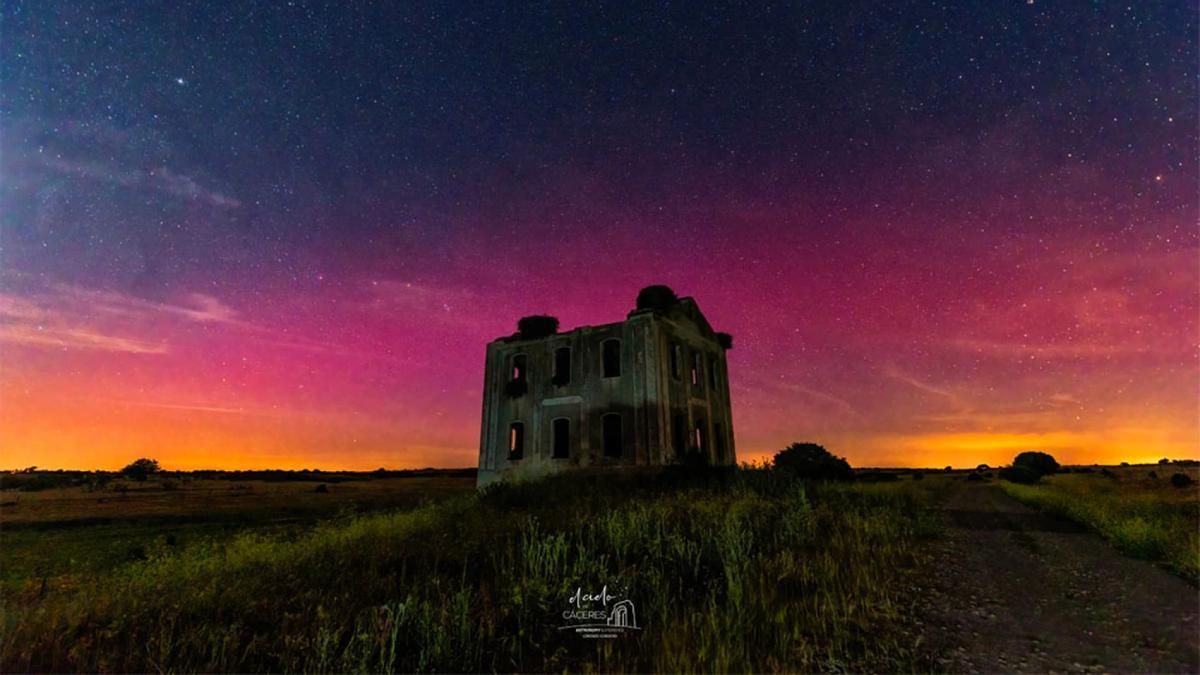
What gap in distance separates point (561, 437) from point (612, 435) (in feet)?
9.68

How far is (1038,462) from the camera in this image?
124ft

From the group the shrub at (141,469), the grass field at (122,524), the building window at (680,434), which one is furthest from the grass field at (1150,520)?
the shrub at (141,469)

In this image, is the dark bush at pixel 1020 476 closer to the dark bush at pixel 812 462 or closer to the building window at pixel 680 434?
the dark bush at pixel 812 462

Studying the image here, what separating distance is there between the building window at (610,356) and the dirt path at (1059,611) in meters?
15.2

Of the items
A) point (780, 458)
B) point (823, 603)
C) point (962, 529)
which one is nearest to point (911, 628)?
point (823, 603)

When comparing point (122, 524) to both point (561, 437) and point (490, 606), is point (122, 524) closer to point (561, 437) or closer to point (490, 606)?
point (561, 437)

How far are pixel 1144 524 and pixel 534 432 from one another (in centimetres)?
1973

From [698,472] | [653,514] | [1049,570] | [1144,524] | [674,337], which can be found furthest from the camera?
[674,337]

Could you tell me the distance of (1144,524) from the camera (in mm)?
7617

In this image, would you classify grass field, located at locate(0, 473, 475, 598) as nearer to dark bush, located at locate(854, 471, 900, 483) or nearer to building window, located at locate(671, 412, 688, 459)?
building window, located at locate(671, 412, 688, 459)

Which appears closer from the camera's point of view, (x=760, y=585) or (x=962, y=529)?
(x=760, y=585)

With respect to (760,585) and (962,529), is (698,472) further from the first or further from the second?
(760,585)

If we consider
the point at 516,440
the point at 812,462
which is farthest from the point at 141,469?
the point at 812,462

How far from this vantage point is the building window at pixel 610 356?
22.0 meters
